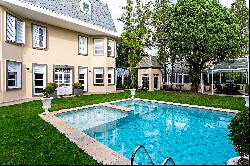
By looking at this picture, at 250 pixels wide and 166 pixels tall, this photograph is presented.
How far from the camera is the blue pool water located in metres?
8.16

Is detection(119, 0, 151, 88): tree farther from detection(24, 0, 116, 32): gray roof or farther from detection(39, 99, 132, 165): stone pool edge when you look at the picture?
detection(39, 99, 132, 165): stone pool edge

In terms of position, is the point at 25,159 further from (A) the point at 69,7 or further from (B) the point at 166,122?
(A) the point at 69,7

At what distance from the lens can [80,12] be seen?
990 inches

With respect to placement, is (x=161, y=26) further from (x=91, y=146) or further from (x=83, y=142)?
(x=91, y=146)

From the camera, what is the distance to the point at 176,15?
976 inches

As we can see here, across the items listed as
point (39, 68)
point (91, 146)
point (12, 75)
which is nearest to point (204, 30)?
point (39, 68)

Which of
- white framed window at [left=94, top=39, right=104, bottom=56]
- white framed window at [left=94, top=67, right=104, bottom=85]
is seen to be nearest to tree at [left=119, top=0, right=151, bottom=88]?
white framed window at [left=94, top=39, right=104, bottom=56]

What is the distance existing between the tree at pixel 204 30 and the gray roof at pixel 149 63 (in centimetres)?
719

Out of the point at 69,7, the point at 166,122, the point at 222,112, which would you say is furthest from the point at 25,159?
the point at 69,7

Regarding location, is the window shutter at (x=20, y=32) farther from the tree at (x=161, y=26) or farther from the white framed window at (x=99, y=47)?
the tree at (x=161, y=26)

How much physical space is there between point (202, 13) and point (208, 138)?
53.0ft

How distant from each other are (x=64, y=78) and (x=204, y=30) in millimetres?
14580

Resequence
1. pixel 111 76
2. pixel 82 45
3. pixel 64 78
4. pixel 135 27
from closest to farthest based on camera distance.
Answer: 1. pixel 64 78
2. pixel 82 45
3. pixel 111 76
4. pixel 135 27

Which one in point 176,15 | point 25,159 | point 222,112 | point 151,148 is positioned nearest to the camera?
point 25,159
